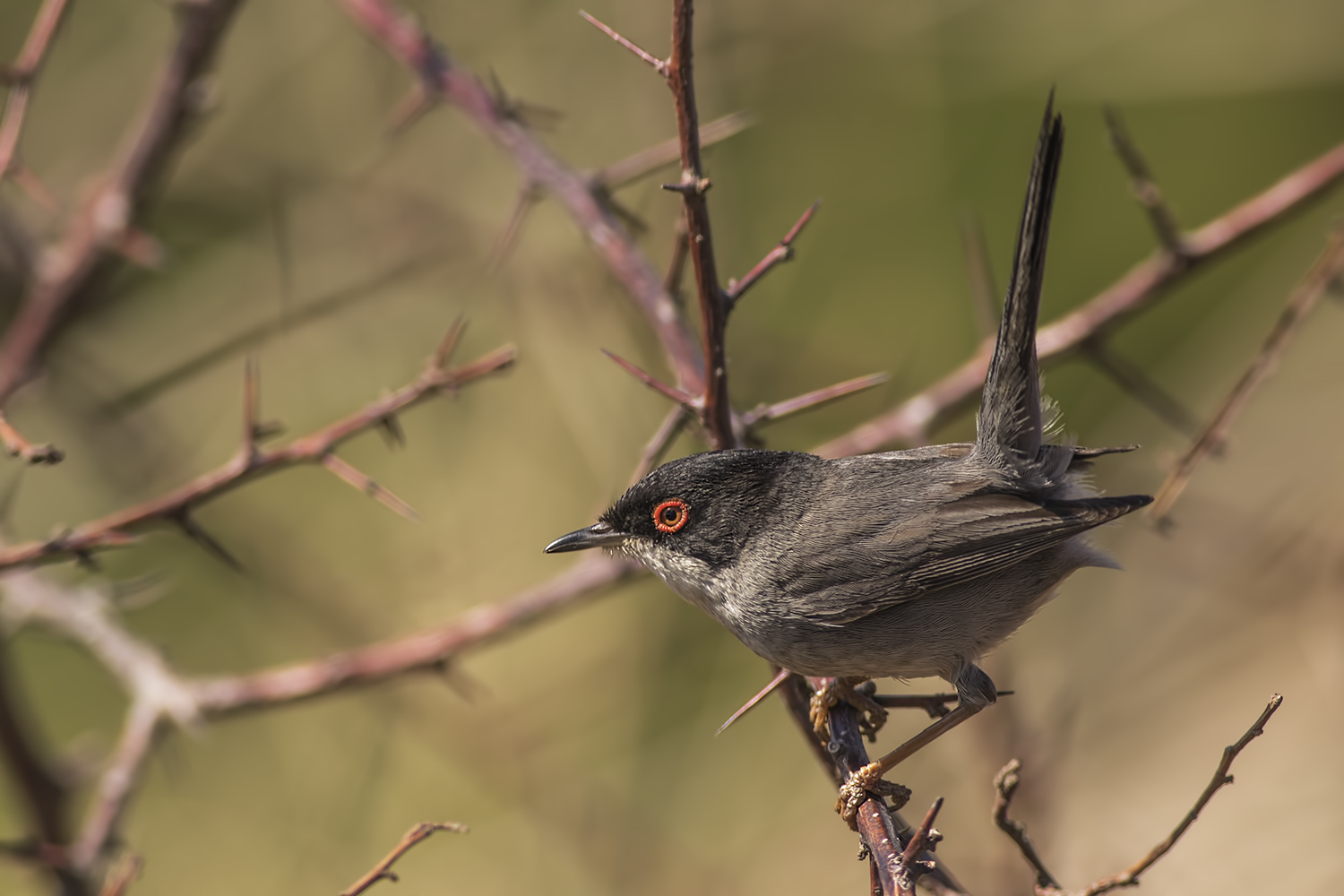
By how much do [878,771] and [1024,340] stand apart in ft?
4.07

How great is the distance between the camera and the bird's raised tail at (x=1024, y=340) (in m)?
2.72

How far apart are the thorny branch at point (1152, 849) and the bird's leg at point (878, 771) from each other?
17.4 inches

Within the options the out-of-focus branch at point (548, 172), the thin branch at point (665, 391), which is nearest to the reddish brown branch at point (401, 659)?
the out-of-focus branch at point (548, 172)

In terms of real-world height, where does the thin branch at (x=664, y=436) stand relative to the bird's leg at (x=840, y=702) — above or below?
above

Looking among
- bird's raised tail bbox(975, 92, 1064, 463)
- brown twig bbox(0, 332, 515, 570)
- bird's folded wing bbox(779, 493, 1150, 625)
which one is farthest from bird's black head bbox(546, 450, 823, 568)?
brown twig bbox(0, 332, 515, 570)

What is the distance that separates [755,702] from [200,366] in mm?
2711

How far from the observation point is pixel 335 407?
613 centimetres

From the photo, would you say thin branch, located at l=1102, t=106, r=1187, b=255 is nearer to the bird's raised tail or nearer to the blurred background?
the bird's raised tail

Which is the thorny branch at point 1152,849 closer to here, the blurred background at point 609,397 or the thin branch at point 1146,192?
the thin branch at point 1146,192

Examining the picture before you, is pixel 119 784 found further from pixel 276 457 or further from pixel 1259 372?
pixel 1259 372

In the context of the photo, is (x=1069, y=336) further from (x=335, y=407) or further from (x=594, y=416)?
(x=335, y=407)

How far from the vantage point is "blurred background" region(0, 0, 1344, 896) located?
16.7 feet

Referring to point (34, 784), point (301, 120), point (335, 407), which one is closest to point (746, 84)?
point (301, 120)

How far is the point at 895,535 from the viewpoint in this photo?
3.05 metres
